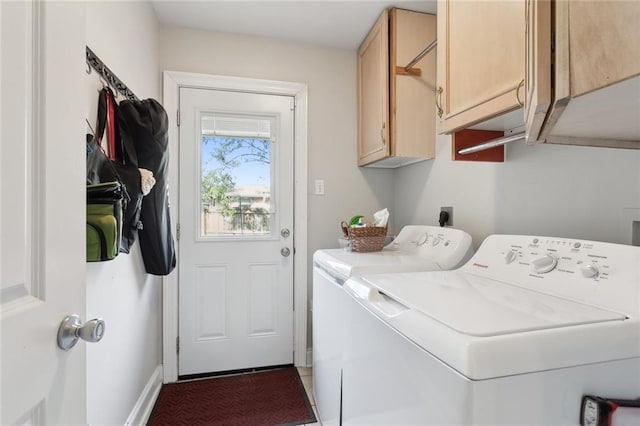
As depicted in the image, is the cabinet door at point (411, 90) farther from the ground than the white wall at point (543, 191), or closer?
farther from the ground

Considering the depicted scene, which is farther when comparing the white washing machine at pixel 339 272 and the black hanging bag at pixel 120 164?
the white washing machine at pixel 339 272

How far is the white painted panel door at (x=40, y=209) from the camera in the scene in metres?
0.47

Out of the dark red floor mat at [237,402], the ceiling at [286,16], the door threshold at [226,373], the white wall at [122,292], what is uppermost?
the ceiling at [286,16]

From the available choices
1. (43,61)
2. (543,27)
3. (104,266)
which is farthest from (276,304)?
(543,27)

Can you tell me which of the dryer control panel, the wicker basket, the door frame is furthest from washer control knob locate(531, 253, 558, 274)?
the door frame

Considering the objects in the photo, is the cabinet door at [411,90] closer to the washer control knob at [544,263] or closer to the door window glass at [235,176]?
the door window glass at [235,176]

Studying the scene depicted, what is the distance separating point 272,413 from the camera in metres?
1.72

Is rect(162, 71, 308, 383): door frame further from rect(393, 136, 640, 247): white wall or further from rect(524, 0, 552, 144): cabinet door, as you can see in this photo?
rect(524, 0, 552, 144): cabinet door

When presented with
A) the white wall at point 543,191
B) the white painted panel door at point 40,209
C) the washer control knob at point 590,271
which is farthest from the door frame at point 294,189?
the washer control knob at point 590,271

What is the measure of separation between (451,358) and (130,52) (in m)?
1.84

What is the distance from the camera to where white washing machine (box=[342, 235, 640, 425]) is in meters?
0.54

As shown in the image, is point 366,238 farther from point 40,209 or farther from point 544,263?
point 40,209

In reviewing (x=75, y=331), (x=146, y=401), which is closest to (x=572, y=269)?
(x=75, y=331)

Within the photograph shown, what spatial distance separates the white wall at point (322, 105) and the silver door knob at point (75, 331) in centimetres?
165
